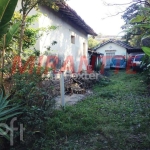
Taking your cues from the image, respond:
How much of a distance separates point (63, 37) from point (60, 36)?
392 millimetres

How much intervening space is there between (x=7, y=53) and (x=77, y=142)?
10.7 feet

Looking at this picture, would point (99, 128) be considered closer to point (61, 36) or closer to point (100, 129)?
point (100, 129)

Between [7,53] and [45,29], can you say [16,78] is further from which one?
[45,29]

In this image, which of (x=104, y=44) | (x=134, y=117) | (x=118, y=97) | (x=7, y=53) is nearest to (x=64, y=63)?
(x=118, y=97)

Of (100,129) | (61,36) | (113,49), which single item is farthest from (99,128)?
(113,49)

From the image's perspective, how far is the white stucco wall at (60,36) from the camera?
739 cm

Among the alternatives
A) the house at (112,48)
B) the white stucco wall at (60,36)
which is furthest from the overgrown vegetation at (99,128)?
the house at (112,48)

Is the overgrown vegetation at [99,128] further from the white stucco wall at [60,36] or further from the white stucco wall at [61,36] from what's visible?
the white stucco wall at [61,36]

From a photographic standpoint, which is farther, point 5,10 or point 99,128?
point 99,128

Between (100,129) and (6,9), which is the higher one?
(6,9)

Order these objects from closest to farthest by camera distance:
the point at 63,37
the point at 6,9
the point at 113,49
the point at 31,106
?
the point at 6,9 → the point at 31,106 → the point at 63,37 → the point at 113,49

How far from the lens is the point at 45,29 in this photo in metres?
7.00

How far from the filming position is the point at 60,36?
927 centimetres

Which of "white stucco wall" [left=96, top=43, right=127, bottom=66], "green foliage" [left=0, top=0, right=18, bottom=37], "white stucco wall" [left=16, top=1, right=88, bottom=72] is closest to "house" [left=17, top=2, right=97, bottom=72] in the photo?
"white stucco wall" [left=16, top=1, right=88, bottom=72]
